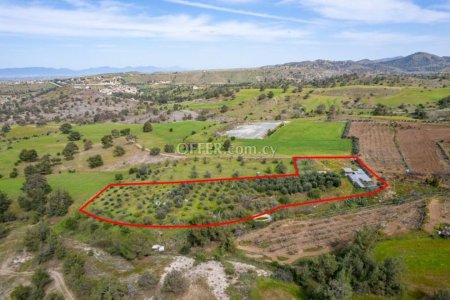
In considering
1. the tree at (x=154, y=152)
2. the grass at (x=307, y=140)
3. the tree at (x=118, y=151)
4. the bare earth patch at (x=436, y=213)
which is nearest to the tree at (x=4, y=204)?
the tree at (x=118, y=151)

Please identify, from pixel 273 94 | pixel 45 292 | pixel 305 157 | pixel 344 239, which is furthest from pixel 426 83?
pixel 45 292

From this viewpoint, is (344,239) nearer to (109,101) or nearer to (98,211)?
(98,211)

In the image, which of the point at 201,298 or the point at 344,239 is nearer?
the point at 201,298

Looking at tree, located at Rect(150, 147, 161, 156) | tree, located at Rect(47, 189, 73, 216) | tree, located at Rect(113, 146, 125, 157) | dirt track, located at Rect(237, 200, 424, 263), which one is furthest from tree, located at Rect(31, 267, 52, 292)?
tree, located at Rect(113, 146, 125, 157)

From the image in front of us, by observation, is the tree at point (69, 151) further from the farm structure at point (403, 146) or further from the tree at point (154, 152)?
the farm structure at point (403, 146)

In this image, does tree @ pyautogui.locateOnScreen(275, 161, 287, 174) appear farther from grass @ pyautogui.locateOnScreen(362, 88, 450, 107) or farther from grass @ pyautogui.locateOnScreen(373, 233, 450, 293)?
grass @ pyautogui.locateOnScreen(362, 88, 450, 107)

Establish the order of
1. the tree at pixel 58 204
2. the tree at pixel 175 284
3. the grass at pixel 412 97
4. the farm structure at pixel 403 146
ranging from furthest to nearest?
the grass at pixel 412 97, the farm structure at pixel 403 146, the tree at pixel 58 204, the tree at pixel 175 284

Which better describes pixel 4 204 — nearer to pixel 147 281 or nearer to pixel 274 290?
pixel 147 281

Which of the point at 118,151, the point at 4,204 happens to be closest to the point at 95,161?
the point at 118,151
